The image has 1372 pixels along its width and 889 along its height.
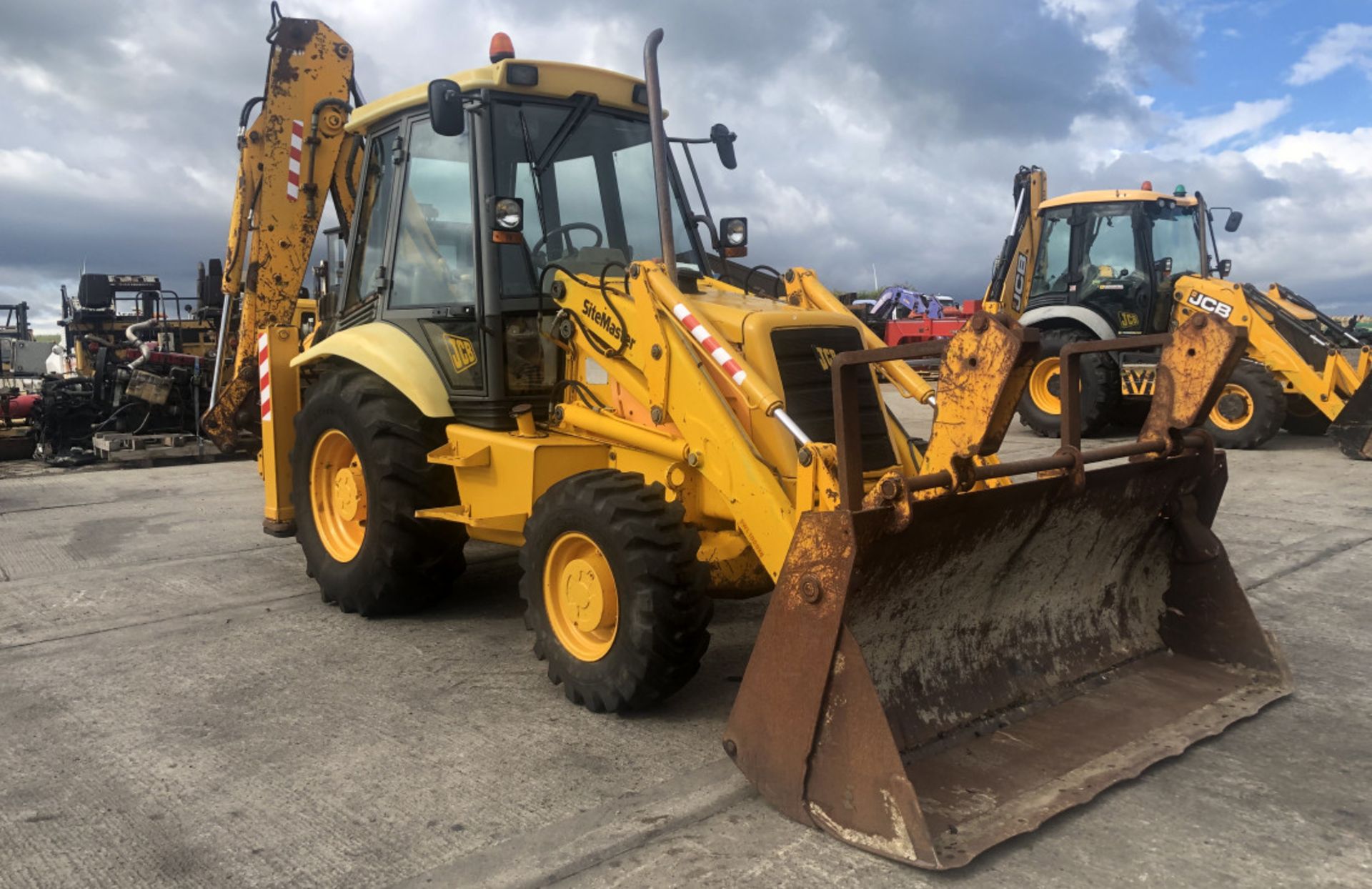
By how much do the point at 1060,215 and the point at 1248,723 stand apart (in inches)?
406

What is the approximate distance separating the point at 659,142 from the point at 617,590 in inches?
69.4

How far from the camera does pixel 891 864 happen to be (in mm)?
2766

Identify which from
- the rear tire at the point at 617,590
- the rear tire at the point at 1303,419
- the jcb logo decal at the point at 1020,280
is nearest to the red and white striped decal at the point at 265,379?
the rear tire at the point at 617,590

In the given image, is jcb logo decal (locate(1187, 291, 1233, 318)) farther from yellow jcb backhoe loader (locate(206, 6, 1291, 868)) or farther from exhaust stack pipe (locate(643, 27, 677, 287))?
exhaust stack pipe (locate(643, 27, 677, 287))

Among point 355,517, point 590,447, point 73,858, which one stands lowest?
point 73,858

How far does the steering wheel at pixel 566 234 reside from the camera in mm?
4793

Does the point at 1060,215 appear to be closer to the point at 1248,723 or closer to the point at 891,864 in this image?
the point at 1248,723

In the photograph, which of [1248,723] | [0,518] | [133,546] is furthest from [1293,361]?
[0,518]

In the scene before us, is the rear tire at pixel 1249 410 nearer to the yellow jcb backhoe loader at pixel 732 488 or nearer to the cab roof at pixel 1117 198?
the cab roof at pixel 1117 198

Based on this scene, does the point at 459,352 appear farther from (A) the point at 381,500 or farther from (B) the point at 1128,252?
(B) the point at 1128,252

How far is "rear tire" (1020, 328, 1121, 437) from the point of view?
12117 mm

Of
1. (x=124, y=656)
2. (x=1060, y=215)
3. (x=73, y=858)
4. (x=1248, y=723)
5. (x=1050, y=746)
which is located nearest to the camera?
(x=73, y=858)

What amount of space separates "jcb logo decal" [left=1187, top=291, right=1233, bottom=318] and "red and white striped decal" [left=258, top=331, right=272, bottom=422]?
A: 979 centimetres

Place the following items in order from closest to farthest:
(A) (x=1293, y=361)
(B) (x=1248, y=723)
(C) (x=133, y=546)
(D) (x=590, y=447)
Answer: (B) (x=1248, y=723) → (D) (x=590, y=447) → (C) (x=133, y=546) → (A) (x=1293, y=361)
